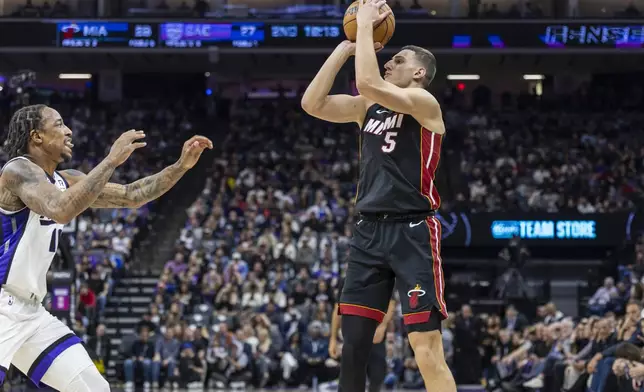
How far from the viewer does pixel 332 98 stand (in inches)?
238

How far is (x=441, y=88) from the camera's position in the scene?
30.5 metres

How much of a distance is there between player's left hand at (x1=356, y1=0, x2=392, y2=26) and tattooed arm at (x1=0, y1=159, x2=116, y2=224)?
166 centimetres

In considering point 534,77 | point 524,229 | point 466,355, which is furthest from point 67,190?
point 534,77

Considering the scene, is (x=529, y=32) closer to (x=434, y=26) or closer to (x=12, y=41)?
(x=434, y=26)

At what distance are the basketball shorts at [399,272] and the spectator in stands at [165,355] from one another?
40.0 ft

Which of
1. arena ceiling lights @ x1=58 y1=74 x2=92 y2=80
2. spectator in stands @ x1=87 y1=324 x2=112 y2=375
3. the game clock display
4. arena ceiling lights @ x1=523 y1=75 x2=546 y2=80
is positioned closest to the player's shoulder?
spectator in stands @ x1=87 y1=324 x2=112 y2=375

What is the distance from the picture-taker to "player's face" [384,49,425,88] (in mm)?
5969

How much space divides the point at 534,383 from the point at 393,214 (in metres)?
9.85

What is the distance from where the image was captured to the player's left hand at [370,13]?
18.6ft

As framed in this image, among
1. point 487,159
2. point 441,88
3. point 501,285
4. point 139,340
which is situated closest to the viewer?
point 139,340

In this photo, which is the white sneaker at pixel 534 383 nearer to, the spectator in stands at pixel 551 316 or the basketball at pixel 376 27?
the spectator in stands at pixel 551 316

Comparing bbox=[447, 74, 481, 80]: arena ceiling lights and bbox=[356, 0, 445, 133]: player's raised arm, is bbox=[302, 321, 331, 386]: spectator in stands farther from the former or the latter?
bbox=[447, 74, 481, 80]: arena ceiling lights

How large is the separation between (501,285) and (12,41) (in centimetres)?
1292

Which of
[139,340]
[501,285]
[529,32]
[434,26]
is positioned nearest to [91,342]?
[139,340]
